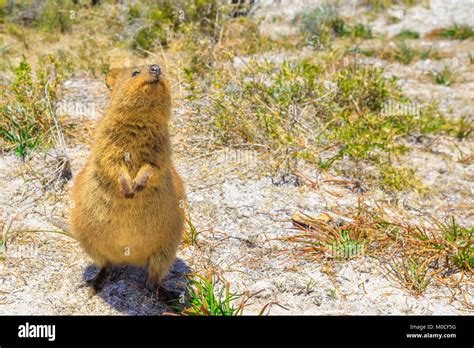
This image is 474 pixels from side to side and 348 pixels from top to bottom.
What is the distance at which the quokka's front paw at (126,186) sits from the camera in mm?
3189

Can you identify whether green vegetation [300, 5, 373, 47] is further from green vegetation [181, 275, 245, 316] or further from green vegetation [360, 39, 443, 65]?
green vegetation [181, 275, 245, 316]

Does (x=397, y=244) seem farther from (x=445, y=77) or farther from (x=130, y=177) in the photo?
(x=445, y=77)

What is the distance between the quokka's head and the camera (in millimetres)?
3232

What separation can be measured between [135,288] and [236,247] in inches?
34.7

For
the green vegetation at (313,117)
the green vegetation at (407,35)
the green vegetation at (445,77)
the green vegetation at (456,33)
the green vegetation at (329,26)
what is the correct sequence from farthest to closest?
the green vegetation at (407,35)
the green vegetation at (456,33)
the green vegetation at (329,26)
the green vegetation at (445,77)
the green vegetation at (313,117)

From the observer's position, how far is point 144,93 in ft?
10.7

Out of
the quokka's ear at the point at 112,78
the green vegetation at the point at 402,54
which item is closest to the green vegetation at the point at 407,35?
the green vegetation at the point at 402,54

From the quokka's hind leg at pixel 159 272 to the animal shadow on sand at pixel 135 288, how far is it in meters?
0.04

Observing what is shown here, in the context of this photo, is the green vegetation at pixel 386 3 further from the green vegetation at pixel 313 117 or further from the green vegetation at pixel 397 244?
the green vegetation at pixel 397 244

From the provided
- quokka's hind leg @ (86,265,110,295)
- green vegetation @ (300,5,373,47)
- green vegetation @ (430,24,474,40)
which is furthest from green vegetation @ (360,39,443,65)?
quokka's hind leg @ (86,265,110,295)

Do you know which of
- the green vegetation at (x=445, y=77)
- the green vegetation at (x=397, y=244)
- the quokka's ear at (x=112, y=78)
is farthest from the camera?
the green vegetation at (x=445, y=77)

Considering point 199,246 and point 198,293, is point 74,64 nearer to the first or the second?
point 199,246

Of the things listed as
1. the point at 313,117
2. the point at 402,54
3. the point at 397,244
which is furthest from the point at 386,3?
the point at 397,244

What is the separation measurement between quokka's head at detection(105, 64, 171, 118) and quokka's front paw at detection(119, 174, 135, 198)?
1.42 ft
